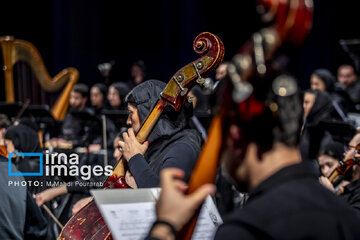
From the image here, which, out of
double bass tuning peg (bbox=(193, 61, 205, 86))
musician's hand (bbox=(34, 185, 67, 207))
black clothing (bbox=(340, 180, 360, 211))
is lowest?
musician's hand (bbox=(34, 185, 67, 207))

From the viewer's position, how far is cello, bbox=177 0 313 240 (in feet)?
4.54

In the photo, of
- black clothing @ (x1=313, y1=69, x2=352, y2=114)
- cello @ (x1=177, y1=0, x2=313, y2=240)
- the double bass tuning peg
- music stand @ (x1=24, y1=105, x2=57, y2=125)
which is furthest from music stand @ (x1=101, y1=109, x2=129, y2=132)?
cello @ (x1=177, y1=0, x2=313, y2=240)

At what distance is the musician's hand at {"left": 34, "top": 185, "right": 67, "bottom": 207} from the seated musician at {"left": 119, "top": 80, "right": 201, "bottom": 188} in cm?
149

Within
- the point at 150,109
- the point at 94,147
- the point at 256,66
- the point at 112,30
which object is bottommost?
the point at 94,147

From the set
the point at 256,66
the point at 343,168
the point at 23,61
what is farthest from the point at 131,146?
the point at 23,61

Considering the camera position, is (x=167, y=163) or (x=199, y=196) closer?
(x=199, y=196)

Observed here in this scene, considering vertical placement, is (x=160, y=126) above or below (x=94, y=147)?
above

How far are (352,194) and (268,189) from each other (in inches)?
87.3

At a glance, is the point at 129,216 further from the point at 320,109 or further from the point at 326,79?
the point at 326,79

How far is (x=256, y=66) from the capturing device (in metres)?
1.40

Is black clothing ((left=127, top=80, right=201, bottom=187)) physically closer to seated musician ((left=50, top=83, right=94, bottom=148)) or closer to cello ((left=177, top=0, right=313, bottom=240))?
cello ((left=177, top=0, right=313, bottom=240))

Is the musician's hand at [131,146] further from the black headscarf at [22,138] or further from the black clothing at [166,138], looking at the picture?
the black headscarf at [22,138]

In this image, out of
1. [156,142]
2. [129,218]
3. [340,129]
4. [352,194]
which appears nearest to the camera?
→ [129,218]

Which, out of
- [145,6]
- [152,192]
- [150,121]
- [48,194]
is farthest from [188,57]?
[152,192]
